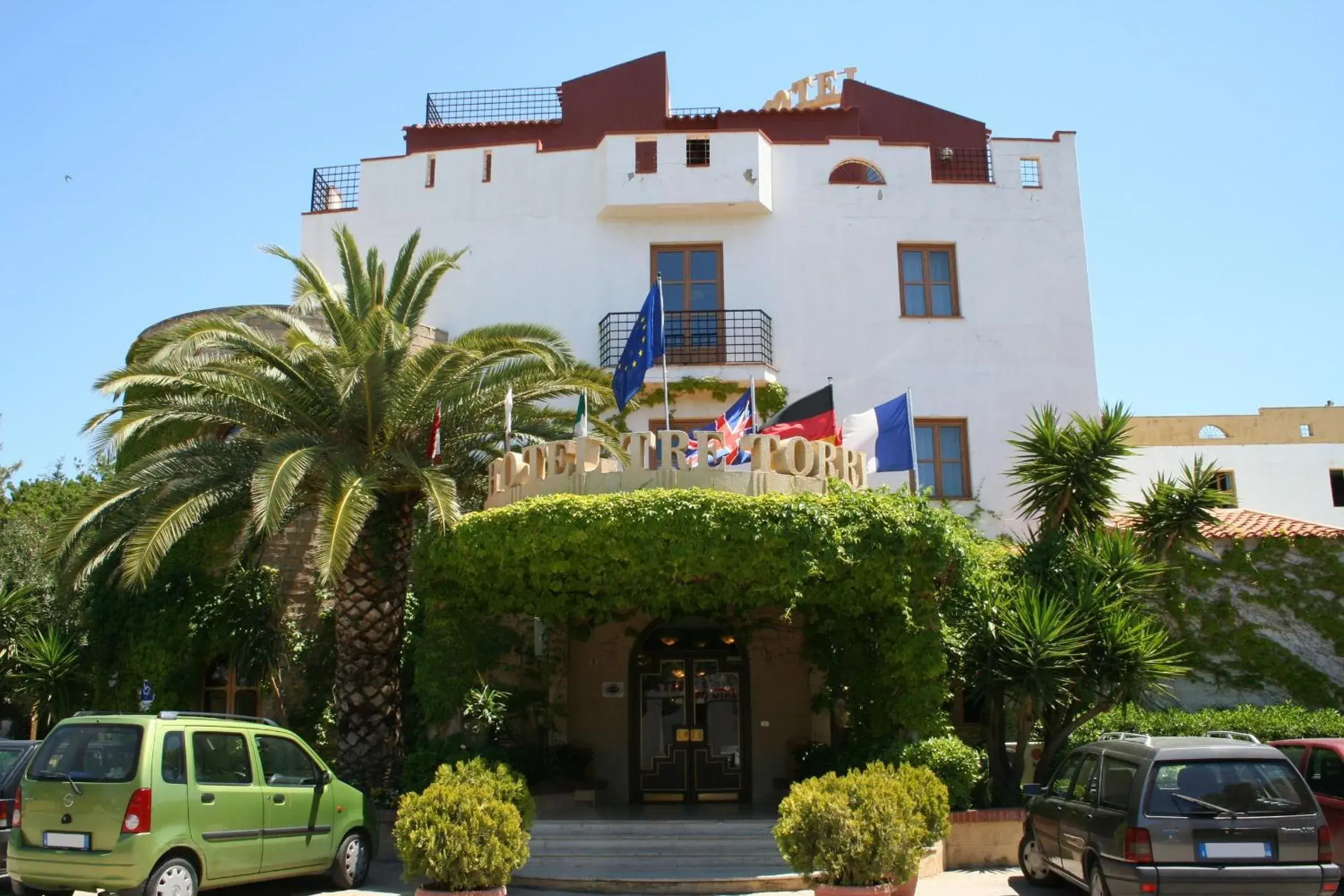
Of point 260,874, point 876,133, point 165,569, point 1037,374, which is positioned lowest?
point 260,874

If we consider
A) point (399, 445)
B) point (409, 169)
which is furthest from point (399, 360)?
point (409, 169)

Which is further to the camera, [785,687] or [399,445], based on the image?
[785,687]

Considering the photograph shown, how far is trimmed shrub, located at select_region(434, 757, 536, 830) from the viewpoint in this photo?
1186 centimetres

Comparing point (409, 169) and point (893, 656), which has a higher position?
point (409, 169)

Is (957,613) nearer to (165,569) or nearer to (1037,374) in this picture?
(1037,374)

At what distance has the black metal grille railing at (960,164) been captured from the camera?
23.8 metres

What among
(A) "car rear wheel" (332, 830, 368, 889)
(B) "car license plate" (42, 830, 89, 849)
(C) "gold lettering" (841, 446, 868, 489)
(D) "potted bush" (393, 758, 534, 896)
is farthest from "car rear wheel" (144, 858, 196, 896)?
(C) "gold lettering" (841, 446, 868, 489)

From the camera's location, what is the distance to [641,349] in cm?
1587

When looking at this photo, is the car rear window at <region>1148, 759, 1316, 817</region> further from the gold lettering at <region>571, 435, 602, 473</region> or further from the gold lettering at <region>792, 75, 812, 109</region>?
the gold lettering at <region>792, 75, 812, 109</region>

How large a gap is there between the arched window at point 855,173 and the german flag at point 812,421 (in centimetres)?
720

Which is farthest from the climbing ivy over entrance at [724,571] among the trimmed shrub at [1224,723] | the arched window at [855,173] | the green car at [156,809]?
the arched window at [855,173]

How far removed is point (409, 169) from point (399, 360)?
8913 mm

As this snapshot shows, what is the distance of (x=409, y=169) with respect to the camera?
2320cm

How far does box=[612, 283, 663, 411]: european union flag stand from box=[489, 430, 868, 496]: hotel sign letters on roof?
45.0 inches
